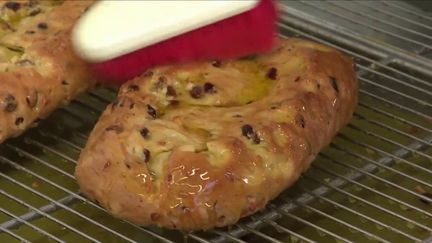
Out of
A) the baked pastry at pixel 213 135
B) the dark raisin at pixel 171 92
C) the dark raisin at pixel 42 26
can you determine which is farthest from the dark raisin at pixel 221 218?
the dark raisin at pixel 42 26

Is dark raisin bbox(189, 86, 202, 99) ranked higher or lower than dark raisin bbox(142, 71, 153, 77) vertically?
lower

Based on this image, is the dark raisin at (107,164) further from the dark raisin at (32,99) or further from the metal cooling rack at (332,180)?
the dark raisin at (32,99)

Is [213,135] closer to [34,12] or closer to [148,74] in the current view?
[148,74]

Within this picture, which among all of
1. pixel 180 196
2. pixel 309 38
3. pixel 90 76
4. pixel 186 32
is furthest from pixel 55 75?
pixel 309 38

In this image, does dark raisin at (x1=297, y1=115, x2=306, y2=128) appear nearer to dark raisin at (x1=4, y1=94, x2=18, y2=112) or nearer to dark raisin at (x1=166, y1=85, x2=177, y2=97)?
dark raisin at (x1=166, y1=85, x2=177, y2=97)

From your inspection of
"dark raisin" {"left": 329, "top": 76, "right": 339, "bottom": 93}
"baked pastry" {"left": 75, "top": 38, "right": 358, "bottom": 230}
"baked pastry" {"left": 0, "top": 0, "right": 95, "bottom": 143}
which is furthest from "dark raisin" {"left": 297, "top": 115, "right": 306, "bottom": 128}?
"baked pastry" {"left": 0, "top": 0, "right": 95, "bottom": 143}
